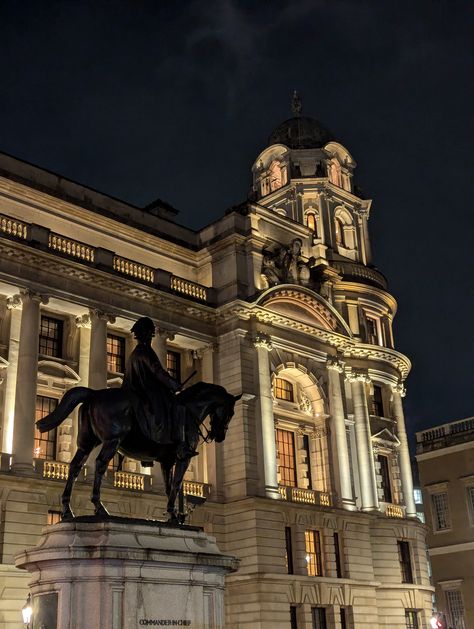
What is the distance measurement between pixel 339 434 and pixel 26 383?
662 inches

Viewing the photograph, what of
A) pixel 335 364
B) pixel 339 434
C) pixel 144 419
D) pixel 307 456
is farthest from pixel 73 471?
pixel 335 364

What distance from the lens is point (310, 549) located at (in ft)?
125

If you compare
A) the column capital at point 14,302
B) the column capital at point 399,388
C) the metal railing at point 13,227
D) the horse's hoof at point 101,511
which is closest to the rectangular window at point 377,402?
the column capital at point 399,388

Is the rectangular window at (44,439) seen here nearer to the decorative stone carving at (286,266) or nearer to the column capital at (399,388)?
the decorative stone carving at (286,266)

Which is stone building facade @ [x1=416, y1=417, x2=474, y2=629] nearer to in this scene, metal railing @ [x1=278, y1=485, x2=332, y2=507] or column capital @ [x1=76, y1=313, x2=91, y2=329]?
metal railing @ [x1=278, y1=485, x2=332, y2=507]

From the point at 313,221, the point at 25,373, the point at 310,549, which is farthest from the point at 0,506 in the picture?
the point at 313,221

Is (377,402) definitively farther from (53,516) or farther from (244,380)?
(53,516)

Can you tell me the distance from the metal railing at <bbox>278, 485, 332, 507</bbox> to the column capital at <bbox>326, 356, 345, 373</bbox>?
6.49 metres

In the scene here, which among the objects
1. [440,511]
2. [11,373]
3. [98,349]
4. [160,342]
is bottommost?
[440,511]

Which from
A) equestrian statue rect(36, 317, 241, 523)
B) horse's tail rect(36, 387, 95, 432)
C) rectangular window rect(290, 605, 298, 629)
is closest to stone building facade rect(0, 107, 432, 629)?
rectangular window rect(290, 605, 298, 629)

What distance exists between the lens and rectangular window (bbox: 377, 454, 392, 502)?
4472 cm

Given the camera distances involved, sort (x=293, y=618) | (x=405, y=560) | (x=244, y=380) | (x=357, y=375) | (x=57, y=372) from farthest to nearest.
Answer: (x=357, y=375)
(x=405, y=560)
(x=244, y=380)
(x=293, y=618)
(x=57, y=372)

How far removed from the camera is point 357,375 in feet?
147

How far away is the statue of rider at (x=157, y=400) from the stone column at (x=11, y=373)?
17598 millimetres
